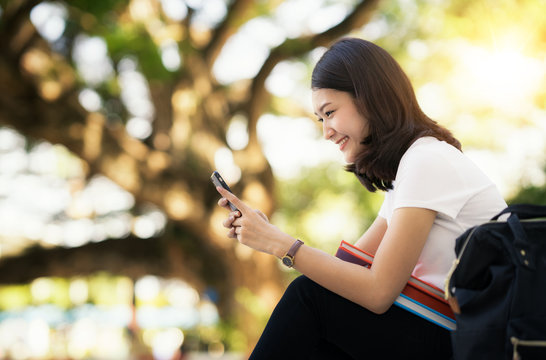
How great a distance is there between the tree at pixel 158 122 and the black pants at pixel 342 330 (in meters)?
3.50

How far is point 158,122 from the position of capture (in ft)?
24.5

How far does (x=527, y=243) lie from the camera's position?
1383 millimetres

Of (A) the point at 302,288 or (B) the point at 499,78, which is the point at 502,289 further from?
(B) the point at 499,78

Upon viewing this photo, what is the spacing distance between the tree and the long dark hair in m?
3.17

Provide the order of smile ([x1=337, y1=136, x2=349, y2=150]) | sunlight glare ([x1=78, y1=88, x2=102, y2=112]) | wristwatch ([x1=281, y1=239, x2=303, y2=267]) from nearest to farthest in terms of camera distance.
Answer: wristwatch ([x1=281, y1=239, x2=303, y2=267]), smile ([x1=337, y1=136, x2=349, y2=150]), sunlight glare ([x1=78, y1=88, x2=102, y2=112])

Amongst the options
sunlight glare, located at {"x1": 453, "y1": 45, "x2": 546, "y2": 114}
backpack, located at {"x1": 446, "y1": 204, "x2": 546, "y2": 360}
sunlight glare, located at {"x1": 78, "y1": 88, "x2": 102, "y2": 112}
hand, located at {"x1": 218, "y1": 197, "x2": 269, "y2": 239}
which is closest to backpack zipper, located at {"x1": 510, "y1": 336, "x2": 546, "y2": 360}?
backpack, located at {"x1": 446, "y1": 204, "x2": 546, "y2": 360}

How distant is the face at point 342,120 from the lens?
6.35ft

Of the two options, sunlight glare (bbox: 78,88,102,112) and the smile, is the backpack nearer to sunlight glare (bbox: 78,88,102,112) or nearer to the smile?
the smile

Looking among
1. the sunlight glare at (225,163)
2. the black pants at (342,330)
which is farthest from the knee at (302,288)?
the sunlight glare at (225,163)

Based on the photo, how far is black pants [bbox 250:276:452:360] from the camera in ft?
5.49

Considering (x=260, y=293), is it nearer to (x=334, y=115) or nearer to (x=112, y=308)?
(x=334, y=115)

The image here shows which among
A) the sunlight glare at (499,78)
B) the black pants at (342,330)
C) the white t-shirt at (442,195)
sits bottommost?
the black pants at (342,330)

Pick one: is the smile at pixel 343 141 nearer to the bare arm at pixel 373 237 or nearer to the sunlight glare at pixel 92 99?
the bare arm at pixel 373 237

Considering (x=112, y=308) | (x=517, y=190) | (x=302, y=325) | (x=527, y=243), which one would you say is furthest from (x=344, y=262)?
(x=112, y=308)
